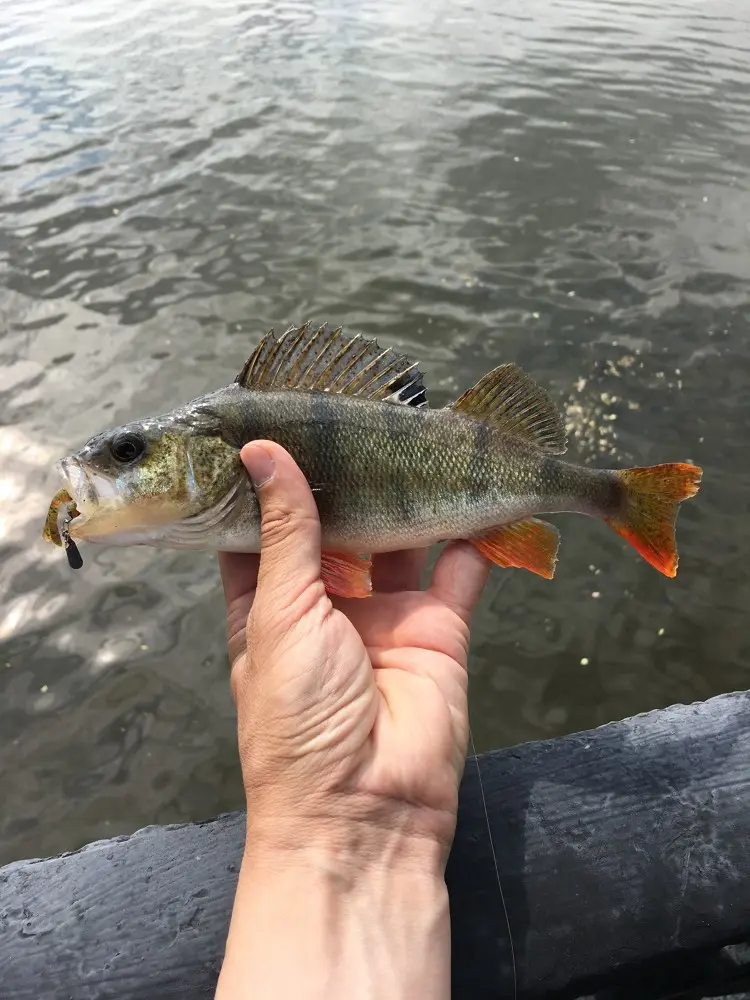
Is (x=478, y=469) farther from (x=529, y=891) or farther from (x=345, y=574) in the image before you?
(x=529, y=891)

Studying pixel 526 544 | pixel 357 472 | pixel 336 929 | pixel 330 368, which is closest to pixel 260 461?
pixel 357 472

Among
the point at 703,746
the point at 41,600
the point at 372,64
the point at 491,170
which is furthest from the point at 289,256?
the point at 372,64

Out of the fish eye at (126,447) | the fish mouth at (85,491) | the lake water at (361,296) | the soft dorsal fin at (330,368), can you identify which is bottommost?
the lake water at (361,296)

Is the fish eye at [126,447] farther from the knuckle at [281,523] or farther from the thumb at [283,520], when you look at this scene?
the knuckle at [281,523]

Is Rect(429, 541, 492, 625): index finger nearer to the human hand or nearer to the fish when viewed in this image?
the fish

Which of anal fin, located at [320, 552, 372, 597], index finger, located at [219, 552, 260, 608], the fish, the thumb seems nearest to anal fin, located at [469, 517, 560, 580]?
the fish

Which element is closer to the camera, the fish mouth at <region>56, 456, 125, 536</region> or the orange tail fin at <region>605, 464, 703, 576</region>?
the fish mouth at <region>56, 456, 125, 536</region>

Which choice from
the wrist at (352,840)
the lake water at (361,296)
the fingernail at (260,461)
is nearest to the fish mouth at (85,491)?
the fingernail at (260,461)
